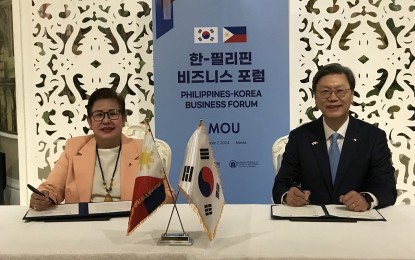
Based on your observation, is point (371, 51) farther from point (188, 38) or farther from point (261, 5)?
point (188, 38)

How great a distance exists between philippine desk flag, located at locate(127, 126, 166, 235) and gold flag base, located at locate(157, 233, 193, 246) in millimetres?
118

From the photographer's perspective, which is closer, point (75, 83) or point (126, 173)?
point (126, 173)

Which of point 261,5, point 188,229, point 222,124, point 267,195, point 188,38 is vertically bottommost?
point 267,195

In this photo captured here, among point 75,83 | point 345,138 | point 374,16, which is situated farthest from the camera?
point 75,83

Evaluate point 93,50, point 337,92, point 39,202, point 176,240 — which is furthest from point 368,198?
point 93,50

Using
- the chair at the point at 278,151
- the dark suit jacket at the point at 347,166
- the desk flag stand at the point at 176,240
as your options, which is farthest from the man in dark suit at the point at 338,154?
the desk flag stand at the point at 176,240

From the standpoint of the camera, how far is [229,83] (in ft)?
13.3

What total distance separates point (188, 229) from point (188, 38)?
2.25m

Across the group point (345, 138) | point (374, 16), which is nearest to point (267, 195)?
point (345, 138)

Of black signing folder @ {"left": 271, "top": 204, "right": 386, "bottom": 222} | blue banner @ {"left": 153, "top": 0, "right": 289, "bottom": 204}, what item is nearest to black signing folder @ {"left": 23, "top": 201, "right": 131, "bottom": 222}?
black signing folder @ {"left": 271, "top": 204, "right": 386, "bottom": 222}

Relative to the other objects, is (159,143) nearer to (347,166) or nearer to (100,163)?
(100,163)

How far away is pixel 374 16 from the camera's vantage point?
13.9 ft

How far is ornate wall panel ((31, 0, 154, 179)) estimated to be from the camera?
14.7ft

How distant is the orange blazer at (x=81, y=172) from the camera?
8.98ft
